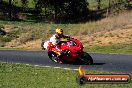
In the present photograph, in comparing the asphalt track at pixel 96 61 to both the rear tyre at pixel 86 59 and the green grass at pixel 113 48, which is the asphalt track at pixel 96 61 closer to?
the rear tyre at pixel 86 59

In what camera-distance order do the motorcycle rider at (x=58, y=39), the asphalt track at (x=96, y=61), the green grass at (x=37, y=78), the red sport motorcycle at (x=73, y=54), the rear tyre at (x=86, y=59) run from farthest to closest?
the motorcycle rider at (x=58, y=39)
the red sport motorcycle at (x=73, y=54)
the rear tyre at (x=86, y=59)
the asphalt track at (x=96, y=61)
the green grass at (x=37, y=78)

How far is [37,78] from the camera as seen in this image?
15461 mm

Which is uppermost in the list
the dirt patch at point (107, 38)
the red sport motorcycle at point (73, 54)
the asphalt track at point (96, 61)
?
the red sport motorcycle at point (73, 54)

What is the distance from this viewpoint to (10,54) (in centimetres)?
2509

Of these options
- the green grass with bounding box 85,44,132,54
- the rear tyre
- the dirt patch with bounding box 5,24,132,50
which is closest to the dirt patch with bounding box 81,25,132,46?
the dirt patch with bounding box 5,24,132,50

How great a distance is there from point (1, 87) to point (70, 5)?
76299 millimetres

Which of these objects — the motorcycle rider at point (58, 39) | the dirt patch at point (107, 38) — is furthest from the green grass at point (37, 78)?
the dirt patch at point (107, 38)

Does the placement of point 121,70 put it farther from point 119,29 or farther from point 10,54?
point 119,29

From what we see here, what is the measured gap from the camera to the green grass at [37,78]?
13.6m

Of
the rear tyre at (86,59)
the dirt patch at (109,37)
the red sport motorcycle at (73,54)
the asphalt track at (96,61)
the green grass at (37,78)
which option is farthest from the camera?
the dirt patch at (109,37)

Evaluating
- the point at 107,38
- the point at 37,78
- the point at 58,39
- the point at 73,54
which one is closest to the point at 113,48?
the point at 107,38

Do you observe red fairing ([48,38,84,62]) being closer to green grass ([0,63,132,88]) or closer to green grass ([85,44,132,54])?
green grass ([0,63,132,88])

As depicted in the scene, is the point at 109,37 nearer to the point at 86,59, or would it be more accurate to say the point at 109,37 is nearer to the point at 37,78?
the point at 86,59

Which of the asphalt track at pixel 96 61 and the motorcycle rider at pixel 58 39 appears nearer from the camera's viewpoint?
the asphalt track at pixel 96 61
